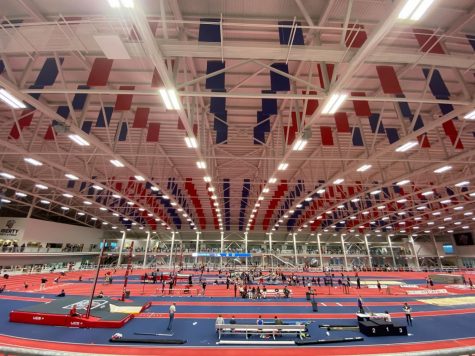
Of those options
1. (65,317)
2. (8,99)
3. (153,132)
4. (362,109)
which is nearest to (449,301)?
(362,109)

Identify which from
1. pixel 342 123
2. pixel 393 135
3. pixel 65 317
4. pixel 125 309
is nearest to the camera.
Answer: pixel 342 123

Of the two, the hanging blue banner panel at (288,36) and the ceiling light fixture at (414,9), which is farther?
the hanging blue banner panel at (288,36)

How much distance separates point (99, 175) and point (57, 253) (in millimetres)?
27616

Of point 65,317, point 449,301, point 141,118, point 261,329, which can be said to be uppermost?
point 141,118

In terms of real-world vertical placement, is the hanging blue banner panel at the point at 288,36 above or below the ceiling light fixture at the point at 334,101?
above

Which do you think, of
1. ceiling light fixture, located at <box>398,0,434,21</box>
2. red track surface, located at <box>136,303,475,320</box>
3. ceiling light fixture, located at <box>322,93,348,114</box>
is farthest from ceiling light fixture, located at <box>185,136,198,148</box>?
red track surface, located at <box>136,303,475,320</box>

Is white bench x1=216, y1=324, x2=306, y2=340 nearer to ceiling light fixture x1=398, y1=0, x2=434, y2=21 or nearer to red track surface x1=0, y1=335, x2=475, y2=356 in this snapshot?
red track surface x1=0, y1=335, x2=475, y2=356

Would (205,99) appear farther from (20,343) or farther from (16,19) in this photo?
(20,343)

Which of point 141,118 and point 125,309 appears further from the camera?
point 125,309

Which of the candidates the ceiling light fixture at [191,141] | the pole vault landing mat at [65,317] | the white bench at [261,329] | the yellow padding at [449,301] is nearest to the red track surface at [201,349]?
the white bench at [261,329]

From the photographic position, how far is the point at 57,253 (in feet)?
146

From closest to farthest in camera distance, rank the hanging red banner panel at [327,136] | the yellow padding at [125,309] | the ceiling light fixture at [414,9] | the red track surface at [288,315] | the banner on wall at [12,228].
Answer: the ceiling light fixture at [414,9], the hanging red banner panel at [327,136], the yellow padding at [125,309], the red track surface at [288,315], the banner on wall at [12,228]

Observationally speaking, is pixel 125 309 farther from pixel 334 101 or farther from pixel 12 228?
pixel 12 228

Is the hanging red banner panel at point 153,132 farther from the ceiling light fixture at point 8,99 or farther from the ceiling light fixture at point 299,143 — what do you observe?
the ceiling light fixture at point 299,143
